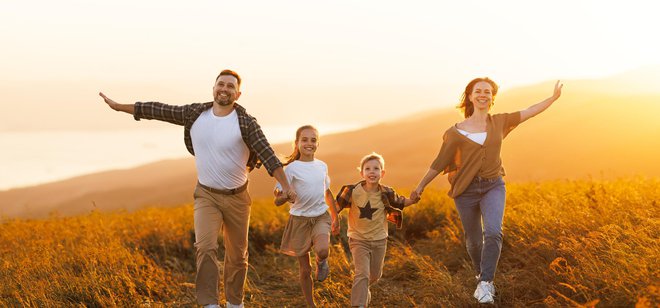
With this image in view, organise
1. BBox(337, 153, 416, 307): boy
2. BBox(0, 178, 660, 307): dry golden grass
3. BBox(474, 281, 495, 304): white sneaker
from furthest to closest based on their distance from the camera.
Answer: BBox(337, 153, 416, 307): boy
BBox(474, 281, 495, 304): white sneaker
BBox(0, 178, 660, 307): dry golden grass

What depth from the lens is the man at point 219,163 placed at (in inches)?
266

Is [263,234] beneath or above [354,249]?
beneath

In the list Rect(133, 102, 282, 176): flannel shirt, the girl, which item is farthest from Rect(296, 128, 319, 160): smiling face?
Rect(133, 102, 282, 176): flannel shirt

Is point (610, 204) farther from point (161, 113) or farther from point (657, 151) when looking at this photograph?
point (657, 151)

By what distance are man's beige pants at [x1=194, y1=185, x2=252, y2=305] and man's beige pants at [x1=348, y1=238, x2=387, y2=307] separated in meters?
1.14

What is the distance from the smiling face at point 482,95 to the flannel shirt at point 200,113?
82.8 inches

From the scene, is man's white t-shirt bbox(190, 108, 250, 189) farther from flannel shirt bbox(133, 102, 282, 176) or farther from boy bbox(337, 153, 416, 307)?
boy bbox(337, 153, 416, 307)

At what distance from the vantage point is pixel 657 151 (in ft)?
113

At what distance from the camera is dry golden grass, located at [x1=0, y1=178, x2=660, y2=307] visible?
6246 millimetres

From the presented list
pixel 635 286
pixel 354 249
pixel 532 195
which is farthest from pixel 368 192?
pixel 532 195

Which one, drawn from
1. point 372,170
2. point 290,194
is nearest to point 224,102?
point 290,194

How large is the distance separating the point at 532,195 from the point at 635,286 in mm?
5301

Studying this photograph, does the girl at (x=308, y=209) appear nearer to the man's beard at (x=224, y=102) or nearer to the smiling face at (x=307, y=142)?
the smiling face at (x=307, y=142)

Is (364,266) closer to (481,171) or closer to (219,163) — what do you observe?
(481,171)
